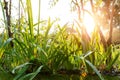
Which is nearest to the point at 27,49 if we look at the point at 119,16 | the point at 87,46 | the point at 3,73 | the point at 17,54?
the point at 17,54

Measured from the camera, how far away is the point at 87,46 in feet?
7.31

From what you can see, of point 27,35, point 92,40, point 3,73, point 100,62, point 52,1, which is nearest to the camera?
point 3,73

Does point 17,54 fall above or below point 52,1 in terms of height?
below

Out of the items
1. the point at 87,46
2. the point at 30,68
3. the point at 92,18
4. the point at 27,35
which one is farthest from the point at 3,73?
the point at 92,18

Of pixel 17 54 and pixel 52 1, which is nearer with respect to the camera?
pixel 17 54

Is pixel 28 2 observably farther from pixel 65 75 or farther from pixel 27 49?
pixel 65 75

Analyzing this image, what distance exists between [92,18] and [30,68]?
812mm

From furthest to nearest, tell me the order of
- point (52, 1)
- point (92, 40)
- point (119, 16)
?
point (119, 16), point (52, 1), point (92, 40)

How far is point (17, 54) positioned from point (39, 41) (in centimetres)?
21

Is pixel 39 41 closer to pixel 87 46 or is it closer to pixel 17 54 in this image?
pixel 17 54

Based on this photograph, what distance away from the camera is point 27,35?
2018 millimetres

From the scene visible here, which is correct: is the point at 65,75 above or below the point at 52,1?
below

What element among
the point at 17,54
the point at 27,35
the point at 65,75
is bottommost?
the point at 65,75

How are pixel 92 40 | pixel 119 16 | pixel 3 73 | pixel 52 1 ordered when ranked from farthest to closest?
pixel 119 16, pixel 52 1, pixel 92 40, pixel 3 73
